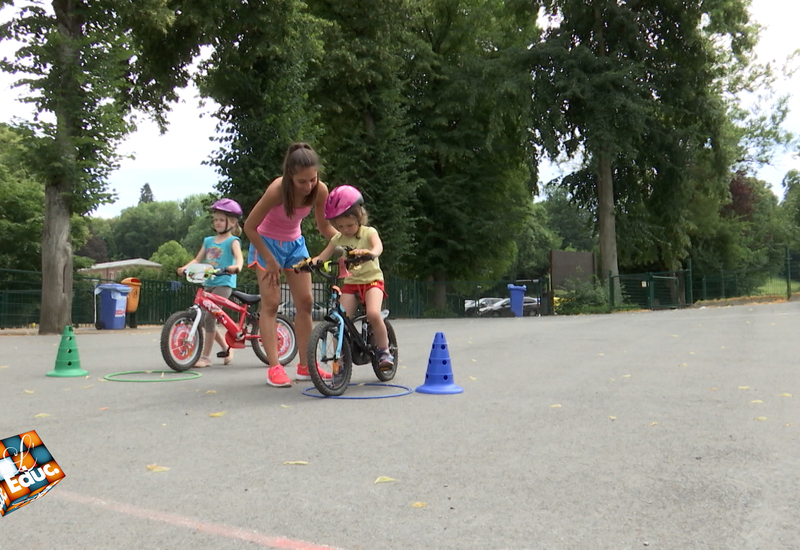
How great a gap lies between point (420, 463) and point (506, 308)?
39.9 metres

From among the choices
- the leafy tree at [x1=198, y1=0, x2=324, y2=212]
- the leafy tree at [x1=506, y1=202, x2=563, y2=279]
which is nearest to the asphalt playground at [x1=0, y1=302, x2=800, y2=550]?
the leafy tree at [x1=198, y1=0, x2=324, y2=212]

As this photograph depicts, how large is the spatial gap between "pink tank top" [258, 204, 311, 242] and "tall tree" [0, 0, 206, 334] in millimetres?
11608

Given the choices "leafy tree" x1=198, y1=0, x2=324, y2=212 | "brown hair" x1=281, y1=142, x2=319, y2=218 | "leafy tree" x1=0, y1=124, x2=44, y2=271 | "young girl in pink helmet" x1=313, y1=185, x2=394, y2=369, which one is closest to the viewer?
"brown hair" x1=281, y1=142, x2=319, y2=218

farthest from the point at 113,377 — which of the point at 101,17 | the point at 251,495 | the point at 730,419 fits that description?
the point at 101,17

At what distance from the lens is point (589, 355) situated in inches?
388

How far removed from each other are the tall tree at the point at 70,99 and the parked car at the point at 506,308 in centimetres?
1981

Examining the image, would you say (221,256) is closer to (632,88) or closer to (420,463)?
(420,463)

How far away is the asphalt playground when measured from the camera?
9.07ft

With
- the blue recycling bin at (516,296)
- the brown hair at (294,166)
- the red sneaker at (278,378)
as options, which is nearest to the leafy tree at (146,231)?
the blue recycling bin at (516,296)

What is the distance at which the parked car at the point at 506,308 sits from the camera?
32.6 metres

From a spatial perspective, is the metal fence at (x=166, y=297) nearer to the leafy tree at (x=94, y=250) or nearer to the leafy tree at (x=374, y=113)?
the leafy tree at (x=374, y=113)

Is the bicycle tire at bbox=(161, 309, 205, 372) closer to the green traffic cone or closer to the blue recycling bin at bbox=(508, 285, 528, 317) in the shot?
the green traffic cone

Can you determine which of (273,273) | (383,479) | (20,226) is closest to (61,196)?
(273,273)

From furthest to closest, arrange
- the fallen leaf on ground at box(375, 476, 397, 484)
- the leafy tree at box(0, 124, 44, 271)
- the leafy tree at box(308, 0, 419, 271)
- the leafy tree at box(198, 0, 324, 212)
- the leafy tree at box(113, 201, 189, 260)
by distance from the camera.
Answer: the leafy tree at box(113, 201, 189, 260), the leafy tree at box(0, 124, 44, 271), the leafy tree at box(308, 0, 419, 271), the leafy tree at box(198, 0, 324, 212), the fallen leaf on ground at box(375, 476, 397, 484)
